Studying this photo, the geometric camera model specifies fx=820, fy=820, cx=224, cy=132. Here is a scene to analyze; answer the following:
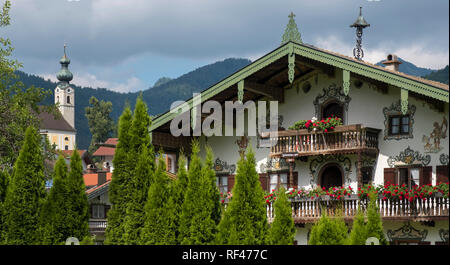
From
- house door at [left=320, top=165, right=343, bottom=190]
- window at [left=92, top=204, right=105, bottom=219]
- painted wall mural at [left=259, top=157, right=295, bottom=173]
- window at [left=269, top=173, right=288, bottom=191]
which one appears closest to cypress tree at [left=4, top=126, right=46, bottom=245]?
painted wall mural at [left=259, top=157, right=295, bottom=173]

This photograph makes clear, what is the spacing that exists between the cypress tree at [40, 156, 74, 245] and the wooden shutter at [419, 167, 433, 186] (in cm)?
1098

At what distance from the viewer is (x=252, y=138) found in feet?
99.0

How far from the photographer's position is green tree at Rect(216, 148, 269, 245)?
71.5ft

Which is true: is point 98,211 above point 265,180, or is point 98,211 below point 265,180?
below

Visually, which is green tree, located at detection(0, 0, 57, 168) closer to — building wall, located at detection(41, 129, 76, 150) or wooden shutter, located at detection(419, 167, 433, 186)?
wooden shutter, located at detection(419, 167, 433, 186)

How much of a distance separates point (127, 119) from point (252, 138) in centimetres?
752

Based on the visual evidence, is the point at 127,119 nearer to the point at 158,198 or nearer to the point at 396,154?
the point at 158,198

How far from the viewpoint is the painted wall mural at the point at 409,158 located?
2616 centimetres

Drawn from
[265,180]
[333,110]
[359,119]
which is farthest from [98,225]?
[359,119]

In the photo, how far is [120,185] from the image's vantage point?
23.4 m

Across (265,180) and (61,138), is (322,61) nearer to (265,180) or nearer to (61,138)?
(265,180)

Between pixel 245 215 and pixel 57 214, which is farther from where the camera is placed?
pixel 57 214

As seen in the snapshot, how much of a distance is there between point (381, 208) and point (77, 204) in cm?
936

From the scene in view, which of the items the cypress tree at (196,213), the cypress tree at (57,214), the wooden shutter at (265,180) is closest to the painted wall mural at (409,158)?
the wooden shutter at (265,180)
